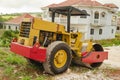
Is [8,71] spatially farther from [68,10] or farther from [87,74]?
[68,10]

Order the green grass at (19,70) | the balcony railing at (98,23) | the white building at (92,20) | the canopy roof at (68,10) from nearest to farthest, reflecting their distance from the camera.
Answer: the green grass at (19,70), the canopy roof at (68,10), the white building at (92,20), the balcony railing at (98,23)

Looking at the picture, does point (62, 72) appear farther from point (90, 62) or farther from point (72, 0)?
point (72, 0)

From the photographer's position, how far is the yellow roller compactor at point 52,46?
9.25 metres

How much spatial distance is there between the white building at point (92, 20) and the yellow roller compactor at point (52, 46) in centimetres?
2691

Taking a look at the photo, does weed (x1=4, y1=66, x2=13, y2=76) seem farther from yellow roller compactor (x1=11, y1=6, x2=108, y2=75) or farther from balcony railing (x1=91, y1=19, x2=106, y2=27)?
balcony railing (x1=91, y1=19, x2=106, y2=27)

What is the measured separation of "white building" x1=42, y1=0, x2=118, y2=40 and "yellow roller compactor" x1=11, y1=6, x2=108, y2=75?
26.9 metres

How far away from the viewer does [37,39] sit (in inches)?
372

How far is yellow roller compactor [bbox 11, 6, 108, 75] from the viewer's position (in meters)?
9.25

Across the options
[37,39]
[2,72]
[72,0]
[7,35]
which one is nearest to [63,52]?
[37,39]

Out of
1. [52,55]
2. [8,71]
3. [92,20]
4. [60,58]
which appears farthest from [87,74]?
[92,20]

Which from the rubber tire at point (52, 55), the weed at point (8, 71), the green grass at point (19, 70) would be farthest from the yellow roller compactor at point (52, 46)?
the weed at point (8, 71)

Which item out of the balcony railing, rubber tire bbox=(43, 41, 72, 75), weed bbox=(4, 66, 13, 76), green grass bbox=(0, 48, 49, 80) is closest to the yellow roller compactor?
rubber tire bbox=(43, 41, 72, 75)

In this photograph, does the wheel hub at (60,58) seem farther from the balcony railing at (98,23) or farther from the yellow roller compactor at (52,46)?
the balcony railing at (98,23)

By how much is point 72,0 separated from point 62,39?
32745 mm
